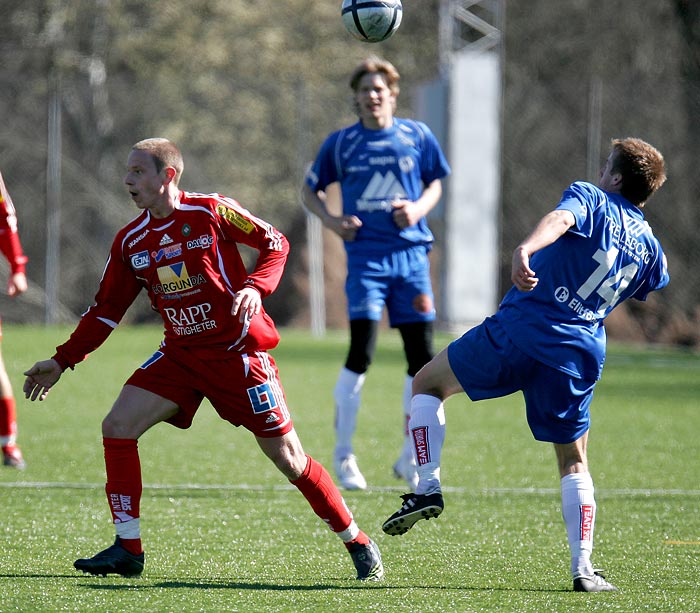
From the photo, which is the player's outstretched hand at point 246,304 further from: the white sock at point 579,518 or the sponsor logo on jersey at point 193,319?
the white sock at point 579,518

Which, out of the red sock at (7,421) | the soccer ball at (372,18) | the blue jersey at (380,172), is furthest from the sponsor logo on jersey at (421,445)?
the red sock at (7,421)

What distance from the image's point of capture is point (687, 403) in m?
10.8

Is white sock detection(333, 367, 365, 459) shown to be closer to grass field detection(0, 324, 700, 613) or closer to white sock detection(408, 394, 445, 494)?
grass field detection(0, 324, 700, 613)

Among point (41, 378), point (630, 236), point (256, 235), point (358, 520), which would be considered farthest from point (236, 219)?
point (358, 520)

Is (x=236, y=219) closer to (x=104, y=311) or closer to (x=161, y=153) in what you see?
(x=161, y=153)

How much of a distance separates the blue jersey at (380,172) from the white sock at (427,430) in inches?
90.6

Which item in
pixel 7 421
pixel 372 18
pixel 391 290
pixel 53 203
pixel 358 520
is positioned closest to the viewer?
pixel 358 520

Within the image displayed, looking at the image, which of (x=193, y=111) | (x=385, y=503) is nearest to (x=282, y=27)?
(x=193, y=111)

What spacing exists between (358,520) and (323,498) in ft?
4.10

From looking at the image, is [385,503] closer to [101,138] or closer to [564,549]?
[564,549]

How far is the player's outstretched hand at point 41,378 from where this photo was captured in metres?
4.54

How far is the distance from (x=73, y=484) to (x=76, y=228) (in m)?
11.8

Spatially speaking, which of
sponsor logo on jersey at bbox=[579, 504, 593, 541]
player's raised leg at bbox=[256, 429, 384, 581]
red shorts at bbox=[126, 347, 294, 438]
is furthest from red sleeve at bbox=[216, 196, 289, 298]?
sponsor logo on jersey at bbox=[579, 504, 593, 541]

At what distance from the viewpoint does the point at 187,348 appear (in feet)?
15.1
